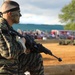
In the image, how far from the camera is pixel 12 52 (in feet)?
11.8

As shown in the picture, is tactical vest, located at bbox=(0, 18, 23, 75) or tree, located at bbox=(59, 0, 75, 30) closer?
tactical vest, located at bbox=(0, 18, 23, 75)

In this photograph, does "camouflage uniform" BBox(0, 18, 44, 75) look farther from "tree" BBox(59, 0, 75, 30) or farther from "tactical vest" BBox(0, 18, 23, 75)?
"tree" BBox(59, 0, 75, 30)

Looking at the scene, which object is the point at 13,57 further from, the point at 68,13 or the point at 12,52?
the point at 68,13

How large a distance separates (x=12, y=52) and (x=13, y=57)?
9cm

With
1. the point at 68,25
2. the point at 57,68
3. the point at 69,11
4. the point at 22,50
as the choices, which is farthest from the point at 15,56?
the point at 68,25

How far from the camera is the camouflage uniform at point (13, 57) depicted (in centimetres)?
362

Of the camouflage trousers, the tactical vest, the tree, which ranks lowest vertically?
the tree

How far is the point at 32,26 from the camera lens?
6200 cm

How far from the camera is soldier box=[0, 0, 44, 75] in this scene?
3627mm

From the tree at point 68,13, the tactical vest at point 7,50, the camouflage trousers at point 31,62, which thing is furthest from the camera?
the tree at point 68,13

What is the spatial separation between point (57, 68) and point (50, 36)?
42361mm

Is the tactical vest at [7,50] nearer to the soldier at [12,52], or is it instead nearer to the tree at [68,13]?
the soldier at [12,52]

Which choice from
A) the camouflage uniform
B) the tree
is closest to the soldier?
the camouflage uniform

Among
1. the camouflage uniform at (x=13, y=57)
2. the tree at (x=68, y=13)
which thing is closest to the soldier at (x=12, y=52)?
the camouflage uniform at (x=13, y=57)
